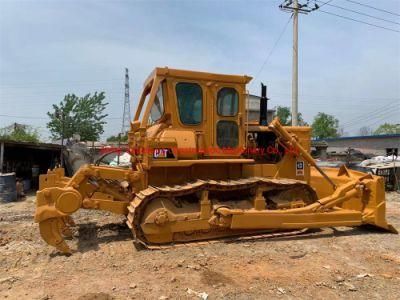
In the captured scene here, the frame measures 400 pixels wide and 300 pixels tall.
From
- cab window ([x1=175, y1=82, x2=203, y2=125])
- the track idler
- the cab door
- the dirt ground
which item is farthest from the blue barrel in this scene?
the cab door

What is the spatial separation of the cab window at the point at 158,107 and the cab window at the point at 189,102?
286mm

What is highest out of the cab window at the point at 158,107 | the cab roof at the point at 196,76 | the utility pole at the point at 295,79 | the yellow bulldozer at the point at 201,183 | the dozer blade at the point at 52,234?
the utility pole at the point at 295,79

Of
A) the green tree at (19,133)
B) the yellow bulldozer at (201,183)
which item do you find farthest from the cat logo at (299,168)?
the green tree at (19,133)

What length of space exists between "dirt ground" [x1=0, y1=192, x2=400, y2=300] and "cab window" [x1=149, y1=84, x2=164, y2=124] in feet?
7.20

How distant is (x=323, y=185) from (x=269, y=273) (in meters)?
3.68

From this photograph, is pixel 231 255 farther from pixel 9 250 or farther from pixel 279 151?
pixel 9 250

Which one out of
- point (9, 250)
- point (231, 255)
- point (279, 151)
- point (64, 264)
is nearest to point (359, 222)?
point (279, 151)

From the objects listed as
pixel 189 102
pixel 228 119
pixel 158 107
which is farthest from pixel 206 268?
pixel 158 107

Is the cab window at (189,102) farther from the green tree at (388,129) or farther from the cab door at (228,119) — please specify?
the green tree at (388,129)

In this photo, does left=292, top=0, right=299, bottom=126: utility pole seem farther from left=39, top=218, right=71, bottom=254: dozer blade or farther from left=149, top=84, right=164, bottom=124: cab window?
left=39, top=218, right=71, bottom=254: dozer blade

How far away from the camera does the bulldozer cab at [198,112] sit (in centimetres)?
645

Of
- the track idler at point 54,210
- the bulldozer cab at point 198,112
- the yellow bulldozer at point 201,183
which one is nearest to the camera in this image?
the track idler at point 54,210

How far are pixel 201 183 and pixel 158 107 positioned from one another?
161cm

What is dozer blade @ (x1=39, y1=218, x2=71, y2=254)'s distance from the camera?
18.6 feet
